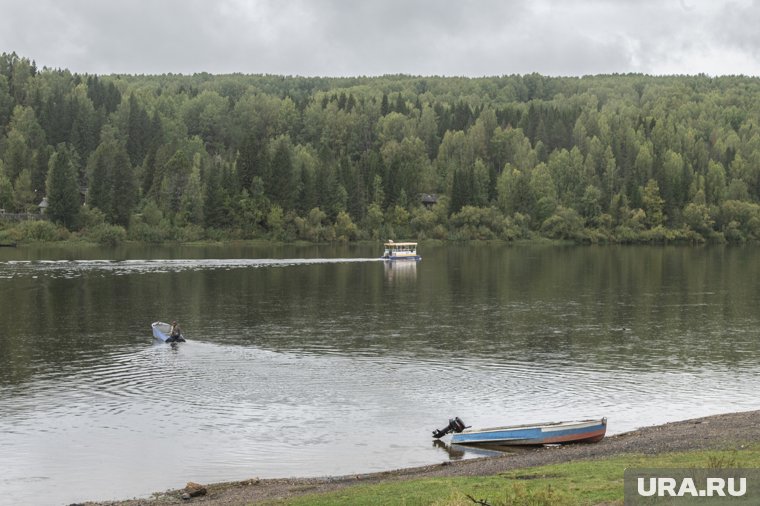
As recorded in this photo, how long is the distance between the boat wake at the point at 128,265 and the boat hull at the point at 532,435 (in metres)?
103

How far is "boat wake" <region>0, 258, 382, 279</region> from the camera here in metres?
141

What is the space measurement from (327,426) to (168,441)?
8630mm

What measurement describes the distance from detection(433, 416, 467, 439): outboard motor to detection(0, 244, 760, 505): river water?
144 centimetres

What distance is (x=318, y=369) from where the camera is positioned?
66.4 metres

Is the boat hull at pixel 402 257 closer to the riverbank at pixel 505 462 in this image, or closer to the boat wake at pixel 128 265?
the boat wake at pixel 128 265

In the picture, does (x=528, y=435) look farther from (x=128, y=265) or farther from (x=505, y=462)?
(x=128, y=265)

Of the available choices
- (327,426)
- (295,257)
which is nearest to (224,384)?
(327,426)

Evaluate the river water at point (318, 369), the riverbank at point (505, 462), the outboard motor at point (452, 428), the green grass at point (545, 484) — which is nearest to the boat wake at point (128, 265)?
the river water at point (318, 369)

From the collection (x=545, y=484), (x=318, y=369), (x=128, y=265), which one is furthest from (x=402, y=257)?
(x=545, y=484)

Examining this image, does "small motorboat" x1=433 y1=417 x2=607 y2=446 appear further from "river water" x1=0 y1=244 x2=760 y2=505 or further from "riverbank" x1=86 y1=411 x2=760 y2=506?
"river water" x1=0 y1=244 x2=760 y2=505

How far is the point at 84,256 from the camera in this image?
17912 cm

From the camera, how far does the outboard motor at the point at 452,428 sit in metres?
46.7

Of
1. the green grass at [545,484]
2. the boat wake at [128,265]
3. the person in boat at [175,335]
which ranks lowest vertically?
the green grass at [545,484]

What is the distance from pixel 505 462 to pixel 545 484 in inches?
325
